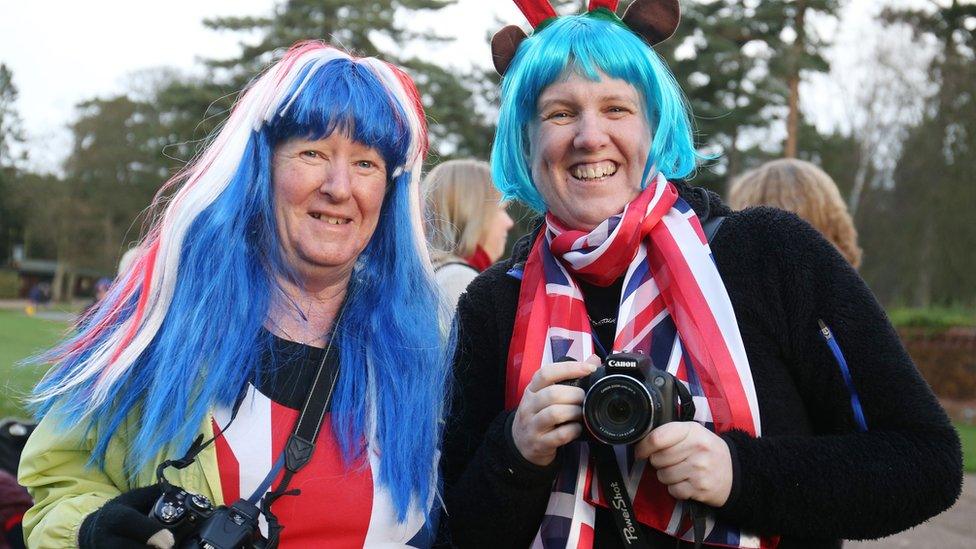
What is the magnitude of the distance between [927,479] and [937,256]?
27.7 m

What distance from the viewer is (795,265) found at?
6.45 ft

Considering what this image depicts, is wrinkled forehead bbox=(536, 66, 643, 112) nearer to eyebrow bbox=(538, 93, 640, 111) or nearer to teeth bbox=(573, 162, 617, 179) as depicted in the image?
eyebrow bbox=(538, 93, 640, 111)

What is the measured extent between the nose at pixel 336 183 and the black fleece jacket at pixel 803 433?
2.15ft

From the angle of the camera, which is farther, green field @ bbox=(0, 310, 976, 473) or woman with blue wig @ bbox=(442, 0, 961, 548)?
green field @ bbox=(0, 310, 976, 473)

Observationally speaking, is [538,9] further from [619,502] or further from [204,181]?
[619,502]

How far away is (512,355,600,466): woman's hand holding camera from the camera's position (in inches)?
74.8

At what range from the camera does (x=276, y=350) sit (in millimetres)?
2166

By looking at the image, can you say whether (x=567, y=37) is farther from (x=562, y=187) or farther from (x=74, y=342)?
(x=74, y=342)

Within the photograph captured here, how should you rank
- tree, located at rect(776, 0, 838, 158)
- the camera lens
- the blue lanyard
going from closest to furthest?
the camera lens, the blue lanyard, tree, located at rect(776, 0, 838, 158)

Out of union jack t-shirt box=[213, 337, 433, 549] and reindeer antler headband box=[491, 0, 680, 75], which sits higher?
reindeer antler headband box=[491, 0, 680, 75]

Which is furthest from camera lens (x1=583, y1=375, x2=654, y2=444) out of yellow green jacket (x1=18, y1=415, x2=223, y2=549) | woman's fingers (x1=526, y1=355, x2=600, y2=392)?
yellow green jacket (x1=18, y1=415, x2=223, y2=549)

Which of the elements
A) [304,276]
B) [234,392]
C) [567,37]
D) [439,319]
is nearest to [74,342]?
[234,392]

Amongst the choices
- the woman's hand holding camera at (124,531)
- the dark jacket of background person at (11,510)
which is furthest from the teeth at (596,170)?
the dark jacket of background person at (11,510)

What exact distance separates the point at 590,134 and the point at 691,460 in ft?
2.58
